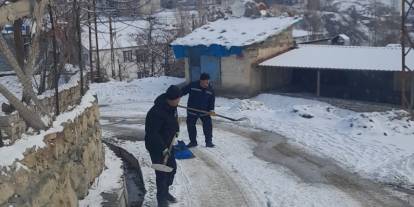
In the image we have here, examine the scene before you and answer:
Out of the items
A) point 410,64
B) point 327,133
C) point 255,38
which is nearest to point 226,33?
point 255,38

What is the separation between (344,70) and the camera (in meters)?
18.8

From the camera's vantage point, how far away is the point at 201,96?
11016mm

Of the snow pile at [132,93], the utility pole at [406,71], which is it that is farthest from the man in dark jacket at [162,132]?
the utility pole at [406,71]

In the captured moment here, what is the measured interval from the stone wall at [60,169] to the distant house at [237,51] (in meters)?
11.1

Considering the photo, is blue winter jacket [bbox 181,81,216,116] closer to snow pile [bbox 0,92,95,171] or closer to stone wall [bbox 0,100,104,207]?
stone wall [bbox 0,100,104,207]

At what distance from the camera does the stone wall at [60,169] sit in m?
4.22

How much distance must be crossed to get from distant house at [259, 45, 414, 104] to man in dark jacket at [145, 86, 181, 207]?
11330mm

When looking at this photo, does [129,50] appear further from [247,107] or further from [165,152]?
[165,152]

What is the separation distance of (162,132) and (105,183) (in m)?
1.05

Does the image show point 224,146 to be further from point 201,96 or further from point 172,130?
point 172,130

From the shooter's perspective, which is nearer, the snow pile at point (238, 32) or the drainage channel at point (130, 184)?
the drainage channel at point (130, 184)

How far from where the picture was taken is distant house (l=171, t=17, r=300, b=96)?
1895cm

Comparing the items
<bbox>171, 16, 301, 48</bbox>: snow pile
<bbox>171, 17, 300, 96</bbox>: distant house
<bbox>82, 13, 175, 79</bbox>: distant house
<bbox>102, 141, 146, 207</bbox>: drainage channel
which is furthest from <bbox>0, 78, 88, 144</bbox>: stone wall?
<bbox>82, 13, 175, 79</bbox>: distant house

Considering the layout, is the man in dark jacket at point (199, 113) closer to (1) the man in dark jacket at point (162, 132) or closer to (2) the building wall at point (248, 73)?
(1) the man in dark jacket at point (162, 132)
